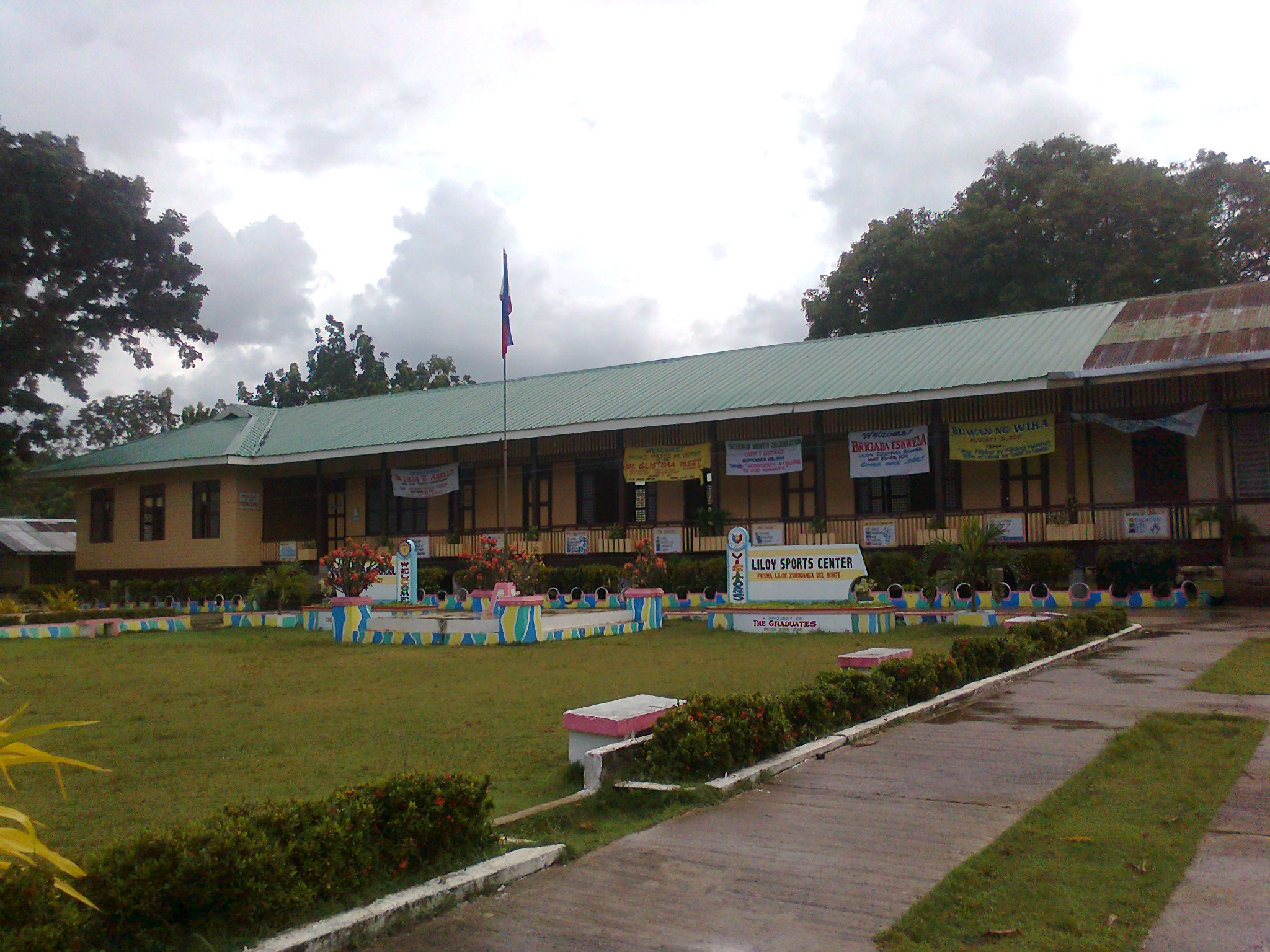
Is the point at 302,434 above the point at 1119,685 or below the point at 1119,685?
above

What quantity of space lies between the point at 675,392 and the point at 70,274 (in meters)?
19.8

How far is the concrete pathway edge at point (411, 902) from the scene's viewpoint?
10.7ft

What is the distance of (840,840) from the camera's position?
4.43 metres

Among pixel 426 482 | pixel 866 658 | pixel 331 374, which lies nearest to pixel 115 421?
pixel 331 374

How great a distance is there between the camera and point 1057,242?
35.0m

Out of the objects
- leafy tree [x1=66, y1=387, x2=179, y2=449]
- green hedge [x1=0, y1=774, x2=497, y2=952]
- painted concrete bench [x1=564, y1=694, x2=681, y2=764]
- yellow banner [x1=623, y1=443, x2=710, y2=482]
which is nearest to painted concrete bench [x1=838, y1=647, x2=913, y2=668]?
painted concrete bench [x1=564, y1=694, x2=681, y2=764]

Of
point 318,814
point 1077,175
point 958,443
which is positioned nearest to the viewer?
point 318,814

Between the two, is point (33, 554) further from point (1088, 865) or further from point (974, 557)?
point (1088, 865)

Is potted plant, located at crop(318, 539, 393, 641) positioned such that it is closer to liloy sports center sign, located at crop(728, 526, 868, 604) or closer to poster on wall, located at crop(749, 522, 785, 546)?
liloy sports center sign, located at crop(728, 526, 868, 604)

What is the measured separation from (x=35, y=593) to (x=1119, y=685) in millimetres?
28960

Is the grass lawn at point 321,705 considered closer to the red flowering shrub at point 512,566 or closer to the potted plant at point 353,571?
the potted plant at point 353,571

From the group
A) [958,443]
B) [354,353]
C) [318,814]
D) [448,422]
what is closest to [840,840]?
[318,814]

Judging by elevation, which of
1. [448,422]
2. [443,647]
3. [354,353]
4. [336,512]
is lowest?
[443,647]

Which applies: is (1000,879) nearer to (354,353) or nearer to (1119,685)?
(1119,685)
